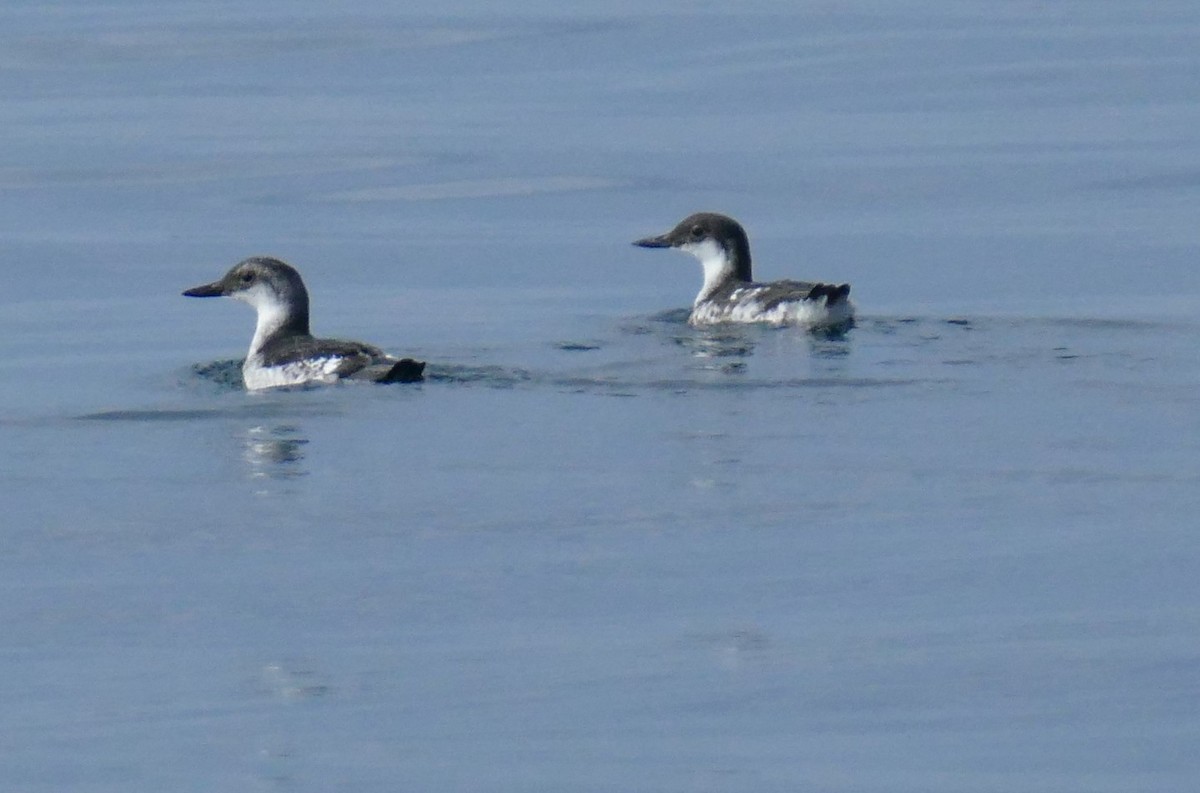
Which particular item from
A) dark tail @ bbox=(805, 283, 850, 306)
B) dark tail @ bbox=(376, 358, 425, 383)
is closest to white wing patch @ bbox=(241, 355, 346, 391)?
dark tail @ bbox=(376, 358, 425, 383)

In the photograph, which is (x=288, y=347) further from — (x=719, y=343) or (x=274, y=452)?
(x=719, y=343)

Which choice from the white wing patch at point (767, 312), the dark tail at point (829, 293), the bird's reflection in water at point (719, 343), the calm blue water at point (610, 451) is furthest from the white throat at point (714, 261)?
the dark tail at point (829, 293)

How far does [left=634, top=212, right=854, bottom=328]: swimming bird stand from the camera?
14727mm

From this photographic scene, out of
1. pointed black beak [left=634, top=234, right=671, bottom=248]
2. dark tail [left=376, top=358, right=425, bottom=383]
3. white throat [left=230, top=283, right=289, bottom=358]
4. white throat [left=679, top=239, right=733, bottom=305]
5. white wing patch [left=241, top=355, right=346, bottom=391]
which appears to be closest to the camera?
dark tail [left=376, top=358, right=425, bottom=383]

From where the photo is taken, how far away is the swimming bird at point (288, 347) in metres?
12.8

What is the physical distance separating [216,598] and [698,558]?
165 centimetres

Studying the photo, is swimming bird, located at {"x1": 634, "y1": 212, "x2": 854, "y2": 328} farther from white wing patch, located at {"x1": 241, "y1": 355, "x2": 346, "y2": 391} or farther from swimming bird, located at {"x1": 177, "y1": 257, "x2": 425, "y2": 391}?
white wing patch, located at {"x1": 241, "y1": 355, "x2": 346, "y2": 391}

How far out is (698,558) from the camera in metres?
8.95

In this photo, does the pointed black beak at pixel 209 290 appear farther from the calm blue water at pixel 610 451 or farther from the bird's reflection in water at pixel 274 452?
the bird's reflection in water at pixel 274 452

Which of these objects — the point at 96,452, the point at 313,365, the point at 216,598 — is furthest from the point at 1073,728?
the point at 313,365

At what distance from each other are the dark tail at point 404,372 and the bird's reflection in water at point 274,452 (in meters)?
0.92

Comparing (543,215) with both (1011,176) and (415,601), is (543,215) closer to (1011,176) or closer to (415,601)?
(1011,176)

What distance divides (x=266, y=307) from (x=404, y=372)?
6.54 feet

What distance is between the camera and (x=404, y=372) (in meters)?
12.7
